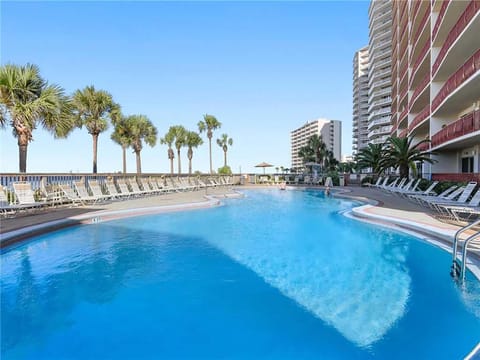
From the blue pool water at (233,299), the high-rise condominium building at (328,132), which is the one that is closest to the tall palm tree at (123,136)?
the blue pool water at (233,299)

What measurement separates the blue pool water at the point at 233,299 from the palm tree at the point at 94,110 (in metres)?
12.7

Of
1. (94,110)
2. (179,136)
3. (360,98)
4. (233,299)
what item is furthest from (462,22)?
(360,98)

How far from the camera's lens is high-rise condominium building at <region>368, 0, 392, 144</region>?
5422 cm

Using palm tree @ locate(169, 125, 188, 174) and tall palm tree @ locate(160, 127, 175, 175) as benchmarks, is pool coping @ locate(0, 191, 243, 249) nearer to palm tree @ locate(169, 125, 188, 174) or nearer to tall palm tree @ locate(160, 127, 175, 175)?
tall palm tree @ locate(160, 127, 175, 175)

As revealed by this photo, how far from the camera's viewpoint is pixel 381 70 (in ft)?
185

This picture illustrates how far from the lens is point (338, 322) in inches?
142

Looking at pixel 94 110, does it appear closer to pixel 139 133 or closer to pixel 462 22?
pixel 139 133

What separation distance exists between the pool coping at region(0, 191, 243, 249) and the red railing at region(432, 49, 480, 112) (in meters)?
12.5

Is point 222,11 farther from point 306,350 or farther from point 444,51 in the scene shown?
point 306,350

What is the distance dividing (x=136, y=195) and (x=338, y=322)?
14.8 meters

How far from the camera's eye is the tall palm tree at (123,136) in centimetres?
2345

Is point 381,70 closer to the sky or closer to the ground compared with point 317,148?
closer to the sky

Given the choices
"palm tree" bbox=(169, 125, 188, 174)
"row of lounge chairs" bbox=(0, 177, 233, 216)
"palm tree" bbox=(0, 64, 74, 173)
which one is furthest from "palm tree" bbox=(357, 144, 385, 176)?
"palm tree" bbox=(169, 125, 188, 174)

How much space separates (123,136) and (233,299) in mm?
22579
